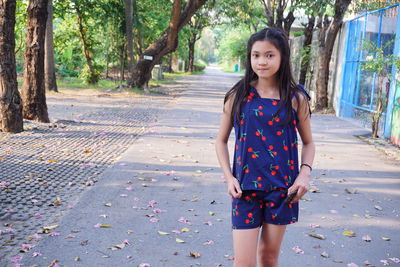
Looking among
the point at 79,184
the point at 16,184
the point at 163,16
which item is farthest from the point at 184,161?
the point at 163,16

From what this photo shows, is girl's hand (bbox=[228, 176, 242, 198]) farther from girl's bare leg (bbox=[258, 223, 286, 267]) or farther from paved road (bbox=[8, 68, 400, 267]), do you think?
paved road (bbox=[8, 68, 400, 267])

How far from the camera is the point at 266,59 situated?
2711mm

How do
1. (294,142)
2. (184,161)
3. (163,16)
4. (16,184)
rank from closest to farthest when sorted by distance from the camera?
1. (294,142)
2. (16,184)
3. (184,161)
4. (163,16)

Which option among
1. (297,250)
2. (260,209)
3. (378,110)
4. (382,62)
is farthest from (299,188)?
(378,110)

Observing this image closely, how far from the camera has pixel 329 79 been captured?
59.3 ft

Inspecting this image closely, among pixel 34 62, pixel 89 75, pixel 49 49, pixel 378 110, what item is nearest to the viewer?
pixel 34 62

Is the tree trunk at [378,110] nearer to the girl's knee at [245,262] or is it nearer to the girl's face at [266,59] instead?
the girl's face at [266,59]

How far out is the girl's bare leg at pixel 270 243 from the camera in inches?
107

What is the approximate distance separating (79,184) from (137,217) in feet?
5.00

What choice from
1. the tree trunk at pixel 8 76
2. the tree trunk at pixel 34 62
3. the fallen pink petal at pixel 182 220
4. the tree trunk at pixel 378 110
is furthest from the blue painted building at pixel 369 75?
the tree trunk at pixel 8 76

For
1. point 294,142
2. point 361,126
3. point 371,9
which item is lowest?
point 361,126

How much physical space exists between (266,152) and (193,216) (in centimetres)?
268

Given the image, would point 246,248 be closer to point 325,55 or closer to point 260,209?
point 260,209

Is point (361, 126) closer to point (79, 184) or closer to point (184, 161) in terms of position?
point (184, 161)
